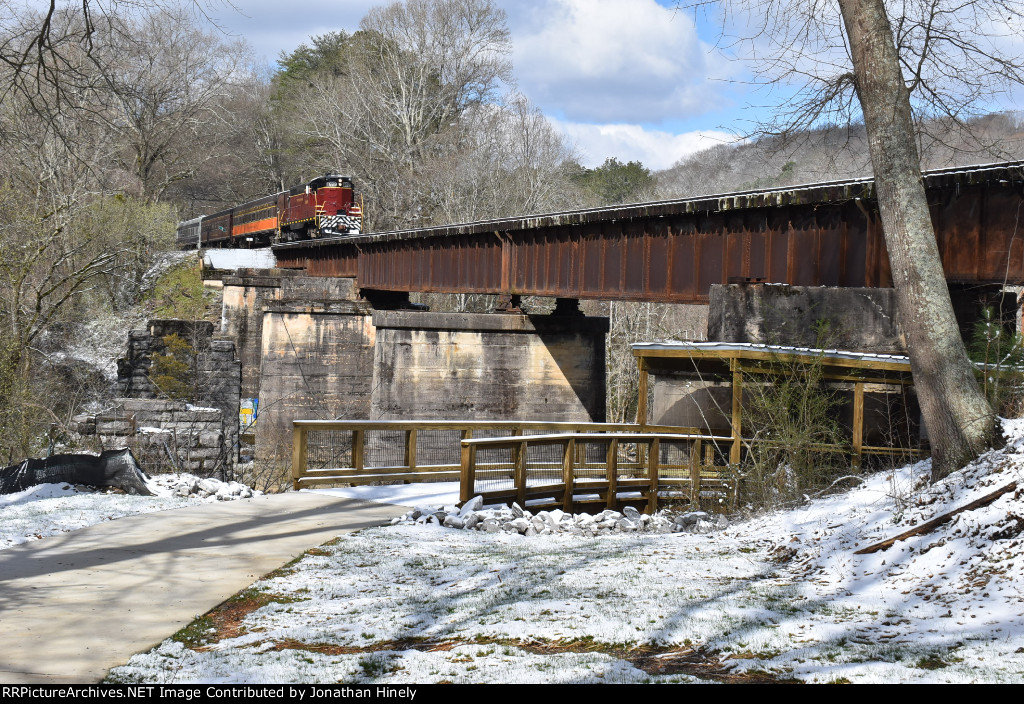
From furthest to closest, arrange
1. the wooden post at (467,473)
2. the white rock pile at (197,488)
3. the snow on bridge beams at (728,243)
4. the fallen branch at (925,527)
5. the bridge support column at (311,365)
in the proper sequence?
the bridge support column at (311,365) → the snow on bridge beams at (728,243) → the white rock pile at (197,488) → the wooden post at (467,473) → the fallen branch at (925,527)

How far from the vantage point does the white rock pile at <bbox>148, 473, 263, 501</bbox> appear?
1262 cm

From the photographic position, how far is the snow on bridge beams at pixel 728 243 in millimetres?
12820

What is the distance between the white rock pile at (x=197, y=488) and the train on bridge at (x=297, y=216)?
32.1 meters

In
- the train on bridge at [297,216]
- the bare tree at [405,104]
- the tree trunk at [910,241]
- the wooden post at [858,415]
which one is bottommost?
the wooden post at [858,415]

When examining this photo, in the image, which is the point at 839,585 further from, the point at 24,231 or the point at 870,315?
the point at 24,231

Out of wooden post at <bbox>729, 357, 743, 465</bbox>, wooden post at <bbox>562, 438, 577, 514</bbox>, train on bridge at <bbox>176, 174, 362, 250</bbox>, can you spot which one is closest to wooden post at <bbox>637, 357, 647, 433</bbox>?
wooden post at <bbox>729, 357, 743, 465</bbox>

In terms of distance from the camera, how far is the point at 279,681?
5.00 m

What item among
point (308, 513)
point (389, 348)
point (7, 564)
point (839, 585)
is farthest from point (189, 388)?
point (839, 585)

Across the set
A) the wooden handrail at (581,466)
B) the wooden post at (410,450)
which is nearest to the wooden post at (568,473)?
the wooden handrail at (581,466)

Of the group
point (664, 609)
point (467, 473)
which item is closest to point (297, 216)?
point (467, 473)

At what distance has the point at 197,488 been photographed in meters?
13.0

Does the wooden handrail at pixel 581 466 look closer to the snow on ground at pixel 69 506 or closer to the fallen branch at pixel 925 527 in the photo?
the snow on ground at pixel 69 506

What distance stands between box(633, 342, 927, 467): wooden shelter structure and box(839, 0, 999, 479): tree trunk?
229cm

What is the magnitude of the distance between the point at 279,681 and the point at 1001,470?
594 centimetres
